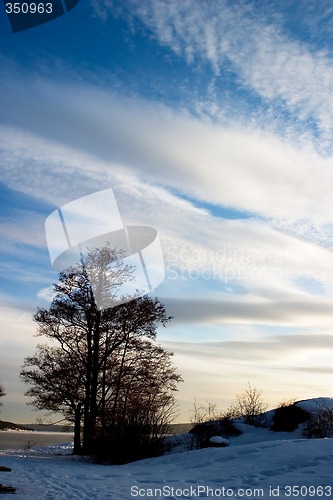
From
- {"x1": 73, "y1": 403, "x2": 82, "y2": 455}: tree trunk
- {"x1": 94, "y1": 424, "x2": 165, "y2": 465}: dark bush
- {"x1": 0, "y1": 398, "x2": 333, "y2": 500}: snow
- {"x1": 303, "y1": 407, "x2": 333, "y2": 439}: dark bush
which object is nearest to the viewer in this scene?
{"x1": 0, "y1": 398, "x2": 333, "y2": 500}: snow

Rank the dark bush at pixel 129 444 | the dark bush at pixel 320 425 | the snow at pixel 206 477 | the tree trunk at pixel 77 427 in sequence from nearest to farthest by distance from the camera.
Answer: the snow at pixel 206 477, the dark bush at pixel 129 444, the dark bush at pixel 320 425, the tree trunk at pixel 77 427

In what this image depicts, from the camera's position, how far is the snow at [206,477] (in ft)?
31.5

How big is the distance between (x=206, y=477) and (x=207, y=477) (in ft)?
0.07

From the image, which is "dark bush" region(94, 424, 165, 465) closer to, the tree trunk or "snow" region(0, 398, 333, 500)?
"snow" region(0, 398, 333, 500)

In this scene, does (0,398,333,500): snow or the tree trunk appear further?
the tree trunk

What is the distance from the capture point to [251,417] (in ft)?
79.6

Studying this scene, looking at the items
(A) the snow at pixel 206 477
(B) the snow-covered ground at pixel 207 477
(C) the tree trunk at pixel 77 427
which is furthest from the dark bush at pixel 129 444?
(C) the tree trunk at pixel 77 427

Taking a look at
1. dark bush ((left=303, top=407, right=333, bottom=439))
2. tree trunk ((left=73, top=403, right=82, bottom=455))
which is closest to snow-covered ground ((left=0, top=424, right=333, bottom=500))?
dark bush ((left=303, top=407, right=333, bottom=439))

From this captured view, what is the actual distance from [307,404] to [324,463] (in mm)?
11987

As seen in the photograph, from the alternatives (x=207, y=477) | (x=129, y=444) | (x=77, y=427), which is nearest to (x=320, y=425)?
(x=129, y=444)

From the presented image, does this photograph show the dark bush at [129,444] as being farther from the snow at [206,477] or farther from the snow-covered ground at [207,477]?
the snow-covered ground at [207,477]

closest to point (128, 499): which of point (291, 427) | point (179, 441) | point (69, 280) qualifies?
point (179, 441)

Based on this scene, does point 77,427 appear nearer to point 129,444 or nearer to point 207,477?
point 129,444

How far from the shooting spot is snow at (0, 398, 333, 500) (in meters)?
9.61
